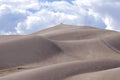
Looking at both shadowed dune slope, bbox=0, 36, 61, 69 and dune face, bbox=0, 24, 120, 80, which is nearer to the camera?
dune face, bbox=0, 24, 120, 80

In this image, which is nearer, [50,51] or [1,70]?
[1,70]

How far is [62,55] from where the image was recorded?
182 feet

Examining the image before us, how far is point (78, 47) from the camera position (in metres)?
59.5

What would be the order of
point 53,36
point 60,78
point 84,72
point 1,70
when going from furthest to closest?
point 53,36
point 1,70
point 84,72
point 60,78

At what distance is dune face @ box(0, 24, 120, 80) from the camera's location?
38.8 meters

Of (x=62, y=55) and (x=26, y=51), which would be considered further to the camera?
(x=62, y=55)

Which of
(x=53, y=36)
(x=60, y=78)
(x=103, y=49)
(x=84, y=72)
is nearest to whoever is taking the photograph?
(x=60, y=78)

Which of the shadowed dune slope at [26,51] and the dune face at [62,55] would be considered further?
the shadowed dune slope at [26,51]

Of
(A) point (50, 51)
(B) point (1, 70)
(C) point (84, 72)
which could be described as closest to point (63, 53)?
(A) point (50, 51)

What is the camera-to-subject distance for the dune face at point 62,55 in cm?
3875

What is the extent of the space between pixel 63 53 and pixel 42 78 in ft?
62.7

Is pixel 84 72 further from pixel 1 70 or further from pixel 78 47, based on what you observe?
pixel 78 47

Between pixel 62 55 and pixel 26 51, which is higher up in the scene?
pixel 26 51

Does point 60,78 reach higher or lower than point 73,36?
lower
